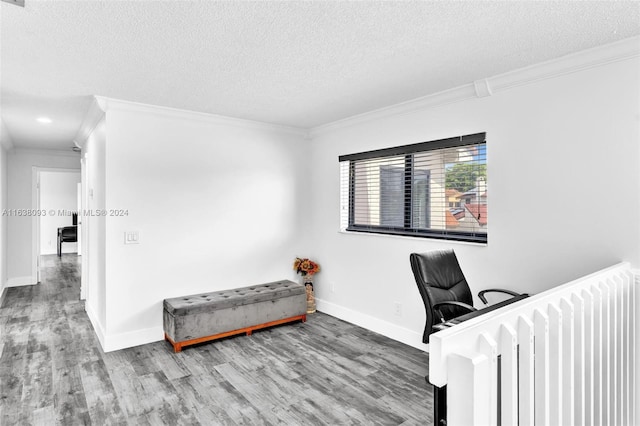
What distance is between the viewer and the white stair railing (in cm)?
96

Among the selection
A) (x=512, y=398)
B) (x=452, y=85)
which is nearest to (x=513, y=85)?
(x=452, y=85)

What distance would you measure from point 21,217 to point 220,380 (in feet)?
18.2


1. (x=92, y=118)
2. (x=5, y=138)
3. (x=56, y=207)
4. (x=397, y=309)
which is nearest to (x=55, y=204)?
(x=56, y=207)

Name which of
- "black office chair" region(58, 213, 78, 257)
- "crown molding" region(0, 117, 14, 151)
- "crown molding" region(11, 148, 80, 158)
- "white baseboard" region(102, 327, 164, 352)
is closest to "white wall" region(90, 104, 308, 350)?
"white baseboard" region(102, 327, 164, 352)

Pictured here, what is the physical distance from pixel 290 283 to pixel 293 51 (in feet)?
9.29

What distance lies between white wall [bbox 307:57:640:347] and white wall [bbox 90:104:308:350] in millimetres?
1464

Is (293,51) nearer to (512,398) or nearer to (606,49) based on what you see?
(606,49)

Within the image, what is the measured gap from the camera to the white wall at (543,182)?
7.52 ft

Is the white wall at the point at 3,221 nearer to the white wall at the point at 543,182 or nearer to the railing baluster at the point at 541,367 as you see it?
the white wall at the point at 543,182

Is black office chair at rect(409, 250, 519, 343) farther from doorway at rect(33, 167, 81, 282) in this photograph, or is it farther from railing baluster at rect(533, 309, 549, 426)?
doorway at rect(33, 167, 81, 282)

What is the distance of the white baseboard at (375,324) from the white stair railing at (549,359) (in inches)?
63.1

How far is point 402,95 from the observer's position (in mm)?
3322

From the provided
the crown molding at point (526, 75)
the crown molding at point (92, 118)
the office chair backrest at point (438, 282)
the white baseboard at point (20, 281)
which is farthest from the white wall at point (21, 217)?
the office chair backrest at point (438, 282)

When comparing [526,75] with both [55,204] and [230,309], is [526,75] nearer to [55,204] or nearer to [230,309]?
[230,309]
